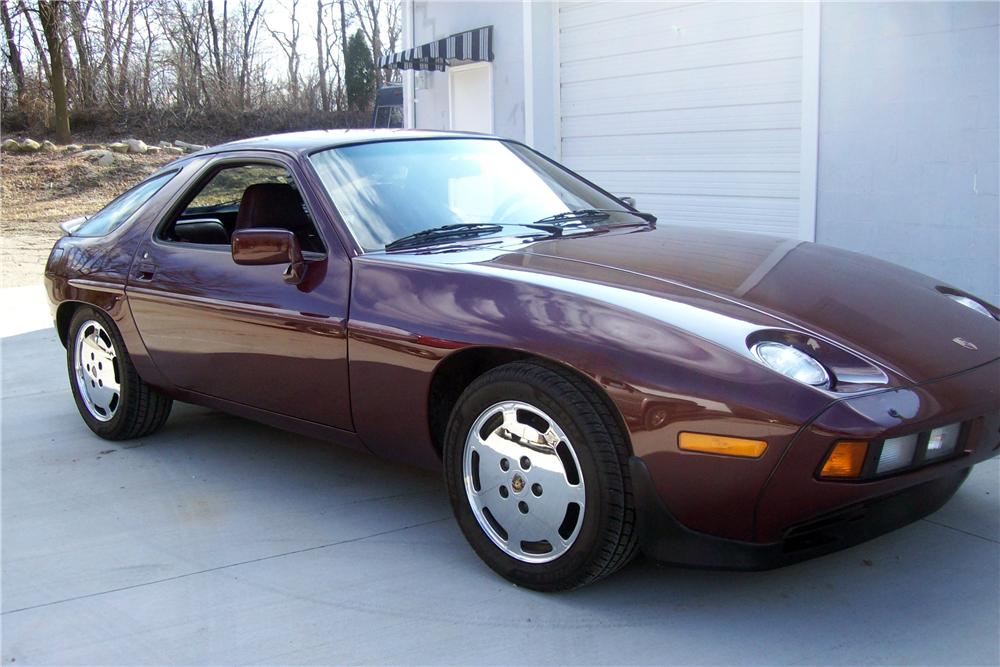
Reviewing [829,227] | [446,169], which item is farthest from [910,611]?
[829,227]

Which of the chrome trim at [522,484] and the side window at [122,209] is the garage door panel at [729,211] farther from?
the chrome trim at [522,484]

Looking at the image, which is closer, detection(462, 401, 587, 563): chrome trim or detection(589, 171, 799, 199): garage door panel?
detection(462, 401, 587, 563): chrome trim

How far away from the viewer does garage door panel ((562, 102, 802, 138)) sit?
786 cm

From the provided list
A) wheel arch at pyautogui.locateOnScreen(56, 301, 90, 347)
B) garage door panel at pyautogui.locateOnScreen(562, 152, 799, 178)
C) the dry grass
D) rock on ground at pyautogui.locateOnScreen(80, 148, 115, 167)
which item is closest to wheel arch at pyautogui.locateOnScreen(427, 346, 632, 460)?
wheel arch at pyautogui.locateOnScreen(56, 301, 90, 347)

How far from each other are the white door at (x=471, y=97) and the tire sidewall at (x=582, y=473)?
840 centimetres

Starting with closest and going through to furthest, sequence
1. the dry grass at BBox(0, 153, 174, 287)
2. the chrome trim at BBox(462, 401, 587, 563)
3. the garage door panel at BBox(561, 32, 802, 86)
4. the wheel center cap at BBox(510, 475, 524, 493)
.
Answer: the chrome trim at BBox(462, 401, 587, 563)
the wheel center cap at BBox(510, 475, 524, 493)
the garage door panel at BBox(561, 32, 802, 86)
the dry grass at BBox(0, 153, 174, 287)

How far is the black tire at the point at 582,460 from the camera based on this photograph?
277 cm

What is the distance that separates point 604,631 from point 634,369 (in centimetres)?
79

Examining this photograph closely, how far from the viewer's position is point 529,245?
11.8ft

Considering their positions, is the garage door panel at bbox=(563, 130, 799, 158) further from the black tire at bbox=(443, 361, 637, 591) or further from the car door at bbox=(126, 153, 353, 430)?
the black tire at bbox=(443, 361, 637, 591)

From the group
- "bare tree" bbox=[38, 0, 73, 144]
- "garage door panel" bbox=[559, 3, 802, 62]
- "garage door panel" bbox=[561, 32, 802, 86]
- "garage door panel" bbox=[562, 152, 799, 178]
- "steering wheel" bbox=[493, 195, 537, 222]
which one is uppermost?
"bare tree" bbox=[38, 0, 73, 144]

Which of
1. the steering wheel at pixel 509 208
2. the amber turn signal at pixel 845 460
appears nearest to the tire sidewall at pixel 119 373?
the steering wheel at pixel 509 208

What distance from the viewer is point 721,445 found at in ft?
8.49

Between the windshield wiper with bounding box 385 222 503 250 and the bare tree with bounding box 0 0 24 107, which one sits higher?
the bare tree with bounding box 0 0 24 107
